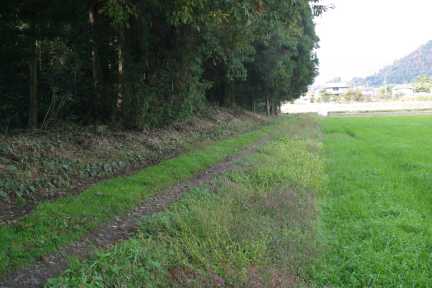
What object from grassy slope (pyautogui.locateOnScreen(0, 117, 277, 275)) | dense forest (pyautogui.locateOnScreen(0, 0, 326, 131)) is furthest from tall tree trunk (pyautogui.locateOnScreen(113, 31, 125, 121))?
grassy slope (pyautogui.locateOnScreen(0, 117, 277, 275))

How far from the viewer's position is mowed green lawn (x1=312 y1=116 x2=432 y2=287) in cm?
552

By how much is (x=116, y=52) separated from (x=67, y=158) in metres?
6.71

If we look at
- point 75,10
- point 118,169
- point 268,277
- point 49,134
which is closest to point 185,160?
point 118,169

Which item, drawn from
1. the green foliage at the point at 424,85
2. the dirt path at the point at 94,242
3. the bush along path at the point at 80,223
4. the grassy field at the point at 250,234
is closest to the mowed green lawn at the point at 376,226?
the grassy field at the point at 250,234

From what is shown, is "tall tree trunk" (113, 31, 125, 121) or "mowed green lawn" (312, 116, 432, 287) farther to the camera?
"tall tree trunk" (113, 31, 125, 121)

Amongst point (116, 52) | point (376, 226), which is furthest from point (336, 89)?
point (376, 226)

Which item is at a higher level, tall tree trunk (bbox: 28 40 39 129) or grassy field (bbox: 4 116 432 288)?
tall tree trunk (bbox: 28 40 39 129)

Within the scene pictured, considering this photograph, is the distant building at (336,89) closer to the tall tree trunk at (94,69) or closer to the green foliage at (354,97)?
the green foliage at (354,97)

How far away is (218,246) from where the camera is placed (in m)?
5.81

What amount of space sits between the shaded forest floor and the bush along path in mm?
625

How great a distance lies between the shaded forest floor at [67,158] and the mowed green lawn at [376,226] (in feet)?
16.6

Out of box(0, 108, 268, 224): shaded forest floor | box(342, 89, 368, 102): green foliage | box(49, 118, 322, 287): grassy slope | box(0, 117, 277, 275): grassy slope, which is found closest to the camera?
box(49, 118, 322, 287): grassy slope

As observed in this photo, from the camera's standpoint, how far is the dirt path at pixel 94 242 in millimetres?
4676

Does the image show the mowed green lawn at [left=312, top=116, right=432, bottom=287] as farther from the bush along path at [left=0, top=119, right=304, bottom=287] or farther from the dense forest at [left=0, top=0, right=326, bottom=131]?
the dense forest at [left=0, top=0, right=326, bottom=131]
